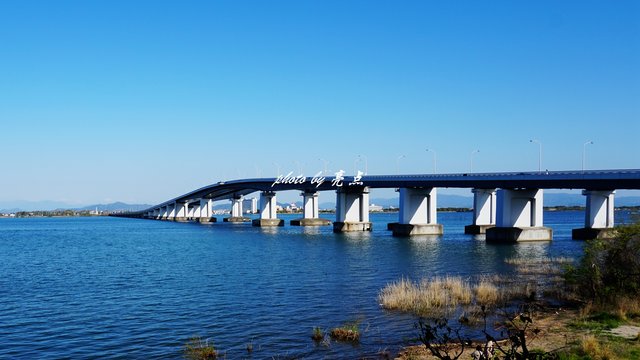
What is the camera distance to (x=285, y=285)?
44000 mm

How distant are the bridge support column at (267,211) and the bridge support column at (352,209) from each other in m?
35.5

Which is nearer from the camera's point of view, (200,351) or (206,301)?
(200,351)

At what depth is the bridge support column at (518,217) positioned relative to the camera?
317ft

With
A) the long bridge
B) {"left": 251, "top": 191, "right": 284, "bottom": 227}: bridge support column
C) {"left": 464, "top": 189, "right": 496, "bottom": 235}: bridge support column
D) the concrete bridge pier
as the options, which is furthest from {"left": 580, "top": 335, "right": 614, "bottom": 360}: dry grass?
{"left": 251, "top": 191, "right": 284, "bottom": 227}: bridge support column

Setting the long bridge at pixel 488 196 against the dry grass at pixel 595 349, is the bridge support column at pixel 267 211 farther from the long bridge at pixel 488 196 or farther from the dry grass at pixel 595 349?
the dry grass at pixel 595 349

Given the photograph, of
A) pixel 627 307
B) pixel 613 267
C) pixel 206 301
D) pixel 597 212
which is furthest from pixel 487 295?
pixel 597 212

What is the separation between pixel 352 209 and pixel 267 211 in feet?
134

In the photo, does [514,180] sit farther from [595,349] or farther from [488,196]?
[595,349]

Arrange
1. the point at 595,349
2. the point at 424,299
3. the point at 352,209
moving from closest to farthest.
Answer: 1. the point at 595,349
2. the point at 424,299
3. the point at 352,209

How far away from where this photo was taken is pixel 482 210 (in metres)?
121

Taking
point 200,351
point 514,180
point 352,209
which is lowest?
point 200,351

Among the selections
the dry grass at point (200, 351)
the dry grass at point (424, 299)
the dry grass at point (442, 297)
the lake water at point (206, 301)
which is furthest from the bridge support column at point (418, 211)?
the dry grass at point (200, 351)

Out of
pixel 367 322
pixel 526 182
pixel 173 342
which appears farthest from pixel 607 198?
pixel 173 342

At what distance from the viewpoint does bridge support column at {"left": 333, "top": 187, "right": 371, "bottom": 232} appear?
13612 centimetres
